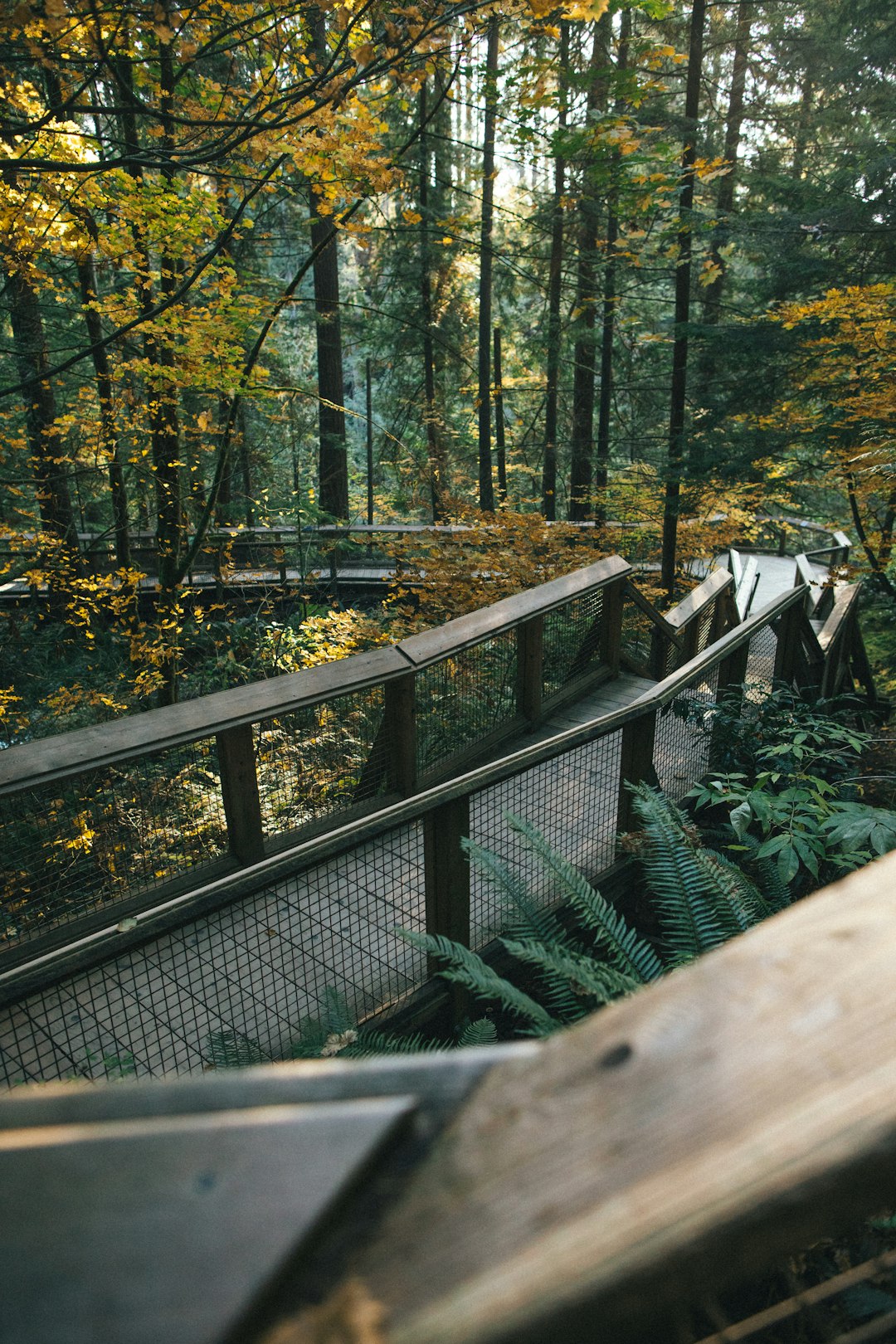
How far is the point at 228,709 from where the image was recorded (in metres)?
3.56

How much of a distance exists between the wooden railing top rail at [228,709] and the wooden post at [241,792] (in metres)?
0.16

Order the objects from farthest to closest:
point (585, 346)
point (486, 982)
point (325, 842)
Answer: point (585, 346)
point (325, 842)
point (486, 982)

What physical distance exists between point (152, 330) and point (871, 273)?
10957 mm

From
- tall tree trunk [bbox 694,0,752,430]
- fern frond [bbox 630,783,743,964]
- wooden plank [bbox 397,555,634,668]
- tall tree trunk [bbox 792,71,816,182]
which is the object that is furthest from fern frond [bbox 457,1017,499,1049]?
tall tree trunk [bbox 792,71,816,182]

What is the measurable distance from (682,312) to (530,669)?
7083 mm

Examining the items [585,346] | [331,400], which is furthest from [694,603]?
[585,346]

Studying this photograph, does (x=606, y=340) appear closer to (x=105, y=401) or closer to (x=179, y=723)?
(x=105, y=401)

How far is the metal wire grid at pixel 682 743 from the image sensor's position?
15.5 ft

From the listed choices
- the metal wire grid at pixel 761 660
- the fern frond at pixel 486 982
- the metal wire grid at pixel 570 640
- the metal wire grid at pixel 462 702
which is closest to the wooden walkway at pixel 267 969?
the fern frond at pixel 486 982

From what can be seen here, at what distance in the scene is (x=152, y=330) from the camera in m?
7.24

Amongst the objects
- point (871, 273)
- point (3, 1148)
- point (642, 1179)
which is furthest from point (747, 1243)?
point (871, 273)

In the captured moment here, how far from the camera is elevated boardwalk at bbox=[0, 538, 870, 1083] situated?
2.91 m

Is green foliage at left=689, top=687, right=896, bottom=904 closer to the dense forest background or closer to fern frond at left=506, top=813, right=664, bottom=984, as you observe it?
fern frond at left=506, top=813, right=664, bottom=984

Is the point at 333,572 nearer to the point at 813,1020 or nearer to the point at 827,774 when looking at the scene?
the point at 827,774
